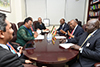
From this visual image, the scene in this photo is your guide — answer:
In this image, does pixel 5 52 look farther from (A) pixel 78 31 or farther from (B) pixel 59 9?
(B) pixel 59 9

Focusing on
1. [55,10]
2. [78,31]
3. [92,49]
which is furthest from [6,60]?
[55,10]

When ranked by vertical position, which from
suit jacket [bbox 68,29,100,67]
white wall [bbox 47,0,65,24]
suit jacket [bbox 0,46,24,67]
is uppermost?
white wall [bbox 47,0,65,24]

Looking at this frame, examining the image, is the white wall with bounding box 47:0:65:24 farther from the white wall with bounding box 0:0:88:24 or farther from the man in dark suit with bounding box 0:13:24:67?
the man in dark suit with bounding box 0:13:24:67

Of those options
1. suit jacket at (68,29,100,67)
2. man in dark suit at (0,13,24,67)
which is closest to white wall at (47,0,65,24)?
suit jacket at (68,29,100,67)

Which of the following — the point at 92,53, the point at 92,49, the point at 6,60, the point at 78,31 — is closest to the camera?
the point at 6,60

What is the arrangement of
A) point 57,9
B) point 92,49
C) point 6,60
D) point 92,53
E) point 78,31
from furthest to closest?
1. point 57,9
2. point 78,31
3. point 92,49
4. point 92,53
5. point 6,60

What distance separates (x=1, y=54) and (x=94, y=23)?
1349mm

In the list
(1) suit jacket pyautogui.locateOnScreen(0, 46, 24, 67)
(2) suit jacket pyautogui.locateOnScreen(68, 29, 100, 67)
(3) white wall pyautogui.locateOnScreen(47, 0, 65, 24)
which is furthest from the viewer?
(3) white wall pyautogui.locateOnScreen(47, 0, 65, 24)

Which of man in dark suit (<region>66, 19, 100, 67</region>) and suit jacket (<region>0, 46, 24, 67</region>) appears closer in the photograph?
suit jacket (<region>0, 46, 24, 67</region>)

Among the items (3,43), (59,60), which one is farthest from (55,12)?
(3,43)

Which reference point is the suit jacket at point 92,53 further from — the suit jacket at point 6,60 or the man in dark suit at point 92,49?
the suit jacket at point 6,60

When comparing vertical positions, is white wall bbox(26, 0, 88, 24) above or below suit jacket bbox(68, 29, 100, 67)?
above

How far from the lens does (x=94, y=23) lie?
122cm

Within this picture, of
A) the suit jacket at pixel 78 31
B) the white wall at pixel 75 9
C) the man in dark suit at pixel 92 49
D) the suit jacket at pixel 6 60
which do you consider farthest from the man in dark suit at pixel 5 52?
the white wall at pixel 75 9
